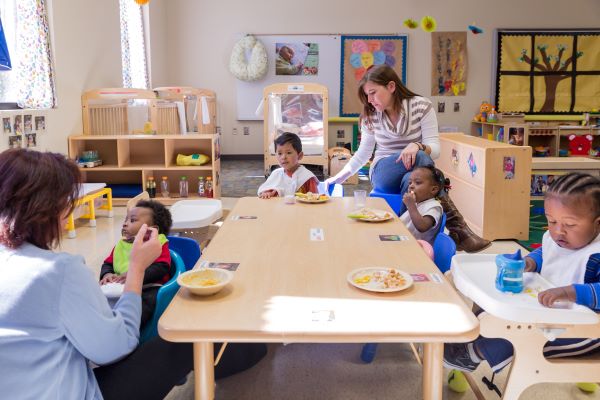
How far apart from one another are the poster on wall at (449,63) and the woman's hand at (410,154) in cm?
683

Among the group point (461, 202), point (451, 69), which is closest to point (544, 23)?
point (451, 69)

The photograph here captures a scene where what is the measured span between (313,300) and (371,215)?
973mm

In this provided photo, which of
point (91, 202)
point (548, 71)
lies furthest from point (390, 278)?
point (548, 71)

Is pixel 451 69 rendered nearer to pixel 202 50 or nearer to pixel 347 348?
pixel 202 50

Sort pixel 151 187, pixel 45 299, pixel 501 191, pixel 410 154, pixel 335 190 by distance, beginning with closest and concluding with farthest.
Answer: pixel 45 299
pixel 410 154
pixel 335 190
pixel 501 191
pixel 151 187

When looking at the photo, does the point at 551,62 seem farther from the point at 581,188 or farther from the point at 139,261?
the point at 139,261

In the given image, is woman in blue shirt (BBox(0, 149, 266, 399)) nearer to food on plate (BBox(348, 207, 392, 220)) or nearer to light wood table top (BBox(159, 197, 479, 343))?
light wood table top (BBox(159, 197, 479, 343))

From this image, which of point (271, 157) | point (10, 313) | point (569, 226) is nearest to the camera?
point (10, 313)

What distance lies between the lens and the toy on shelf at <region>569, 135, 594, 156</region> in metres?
7.73

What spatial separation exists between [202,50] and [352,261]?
8.12 m

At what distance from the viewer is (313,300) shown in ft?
4.73

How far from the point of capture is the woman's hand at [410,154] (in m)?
2.89

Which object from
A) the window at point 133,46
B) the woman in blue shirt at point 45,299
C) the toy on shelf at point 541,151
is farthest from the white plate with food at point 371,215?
the toy on shelf at point 541,151

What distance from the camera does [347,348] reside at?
238cm
